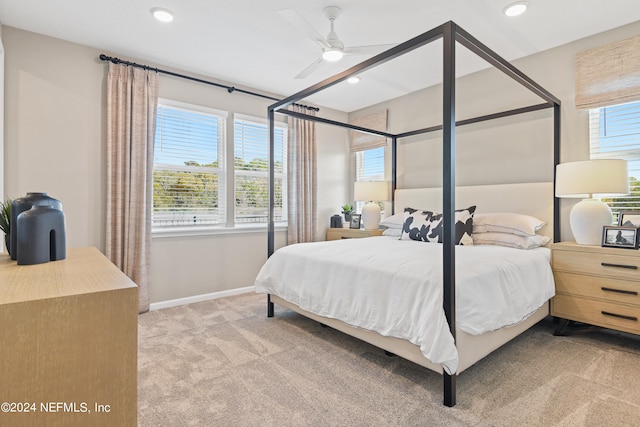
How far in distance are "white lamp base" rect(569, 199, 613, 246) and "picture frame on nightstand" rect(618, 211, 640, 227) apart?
0.12m

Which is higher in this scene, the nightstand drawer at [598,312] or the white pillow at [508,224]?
the white pillow at [508,224]

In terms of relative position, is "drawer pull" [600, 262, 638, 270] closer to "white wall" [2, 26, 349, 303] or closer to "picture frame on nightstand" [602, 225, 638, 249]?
"picture frame on nightstand" [602, 225, 638, 249]

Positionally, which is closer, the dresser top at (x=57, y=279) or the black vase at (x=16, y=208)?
the dresser top at (x=57, y=279)

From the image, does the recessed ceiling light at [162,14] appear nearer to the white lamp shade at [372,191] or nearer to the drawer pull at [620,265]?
the white lamp shade at [372,191]

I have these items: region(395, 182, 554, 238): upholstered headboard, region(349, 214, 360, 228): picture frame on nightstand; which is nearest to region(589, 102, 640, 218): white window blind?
region(395, 182, 554, 238): upholstered headboard

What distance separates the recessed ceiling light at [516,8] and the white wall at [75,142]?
114 inches

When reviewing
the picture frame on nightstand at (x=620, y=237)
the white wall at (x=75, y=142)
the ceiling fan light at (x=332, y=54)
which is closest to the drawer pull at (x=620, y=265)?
the picture frame on nightstand at (x=620, y=237)

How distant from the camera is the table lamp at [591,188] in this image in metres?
2.48

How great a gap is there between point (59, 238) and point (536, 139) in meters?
3.78

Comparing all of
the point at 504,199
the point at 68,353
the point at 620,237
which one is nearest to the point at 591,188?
the point at 620,237

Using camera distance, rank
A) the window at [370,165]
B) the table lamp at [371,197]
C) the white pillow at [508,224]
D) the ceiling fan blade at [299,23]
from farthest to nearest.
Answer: the window at [370,165] < the table lamp at [371,197] < the white pillow at [508,224] < the ceiling fan blade at [299,23]

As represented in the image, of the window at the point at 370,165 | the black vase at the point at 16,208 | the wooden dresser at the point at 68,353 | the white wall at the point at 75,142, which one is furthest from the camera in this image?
the window at the point at 370,165

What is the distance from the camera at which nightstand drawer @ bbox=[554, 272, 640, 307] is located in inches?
92.5

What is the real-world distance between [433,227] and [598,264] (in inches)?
49.3
